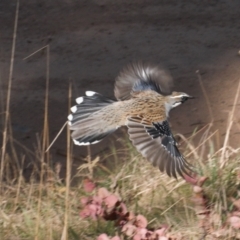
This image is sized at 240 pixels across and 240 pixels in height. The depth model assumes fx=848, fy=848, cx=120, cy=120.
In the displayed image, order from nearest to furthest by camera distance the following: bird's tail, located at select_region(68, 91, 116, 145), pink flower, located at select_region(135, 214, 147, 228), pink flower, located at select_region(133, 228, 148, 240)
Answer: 1. pink flower, located at select_region(133, 228, 148, 240)
2. pink flower, located at select_region(135, 214, 147, 228)
3. bird's tail, located at select_region(68, 91, 116, 145)

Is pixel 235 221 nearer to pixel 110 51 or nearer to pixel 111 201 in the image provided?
pixel 111 201

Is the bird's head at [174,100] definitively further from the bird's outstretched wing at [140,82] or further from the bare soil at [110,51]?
the bare soil at [110,51]

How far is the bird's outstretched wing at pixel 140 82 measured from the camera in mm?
5418

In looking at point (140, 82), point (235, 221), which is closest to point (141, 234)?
point (235, 221)

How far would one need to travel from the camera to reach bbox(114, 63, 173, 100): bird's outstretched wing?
542cm

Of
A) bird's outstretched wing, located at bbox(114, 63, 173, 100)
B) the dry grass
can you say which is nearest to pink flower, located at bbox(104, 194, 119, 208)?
the dry grass

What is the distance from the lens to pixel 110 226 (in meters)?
4.54

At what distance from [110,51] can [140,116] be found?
262 cm

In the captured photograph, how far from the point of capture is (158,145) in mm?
4598

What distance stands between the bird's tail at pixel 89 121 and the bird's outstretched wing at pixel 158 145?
0.26 metres

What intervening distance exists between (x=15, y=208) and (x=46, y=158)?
39.4 inches

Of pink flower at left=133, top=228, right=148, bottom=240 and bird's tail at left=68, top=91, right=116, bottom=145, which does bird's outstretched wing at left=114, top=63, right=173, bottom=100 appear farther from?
pink flower at left=133, top=228, right=148, bottom=240

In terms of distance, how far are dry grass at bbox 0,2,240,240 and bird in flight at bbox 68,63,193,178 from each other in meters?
0.19

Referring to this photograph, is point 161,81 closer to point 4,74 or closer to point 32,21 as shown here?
point 4,74
